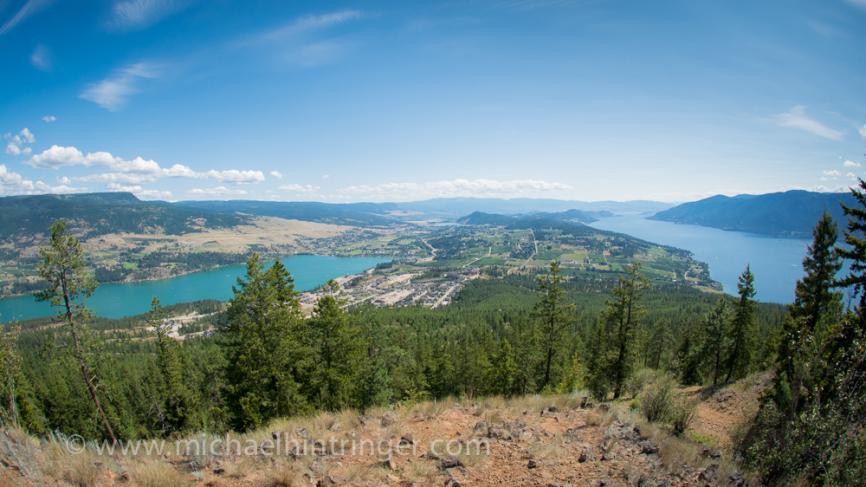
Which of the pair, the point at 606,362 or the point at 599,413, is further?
the point at 606,362

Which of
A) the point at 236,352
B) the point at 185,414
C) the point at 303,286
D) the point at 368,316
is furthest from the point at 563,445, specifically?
the point at 303,286

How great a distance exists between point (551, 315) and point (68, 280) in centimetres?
2533

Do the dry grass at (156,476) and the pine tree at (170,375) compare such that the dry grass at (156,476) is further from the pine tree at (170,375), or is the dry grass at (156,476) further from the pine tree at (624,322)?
the pine tree at (624,322)

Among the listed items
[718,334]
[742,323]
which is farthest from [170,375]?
[718,334]

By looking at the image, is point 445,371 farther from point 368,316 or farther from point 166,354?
point 166,354

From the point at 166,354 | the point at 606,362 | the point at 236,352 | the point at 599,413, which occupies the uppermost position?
the point at 599,413

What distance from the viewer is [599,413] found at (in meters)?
10.6

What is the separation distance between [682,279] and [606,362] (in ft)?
646

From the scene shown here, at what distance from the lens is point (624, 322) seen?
23359mm

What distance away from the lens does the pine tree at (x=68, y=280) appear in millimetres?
15430

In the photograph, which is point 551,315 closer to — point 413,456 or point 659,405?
point 659,405

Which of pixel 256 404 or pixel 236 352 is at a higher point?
pixel 236 352

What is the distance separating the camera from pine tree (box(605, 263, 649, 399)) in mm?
22703

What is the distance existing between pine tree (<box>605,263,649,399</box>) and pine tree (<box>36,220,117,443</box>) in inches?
1040
